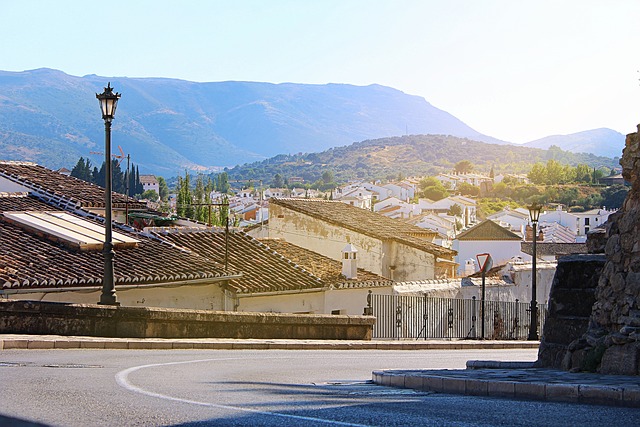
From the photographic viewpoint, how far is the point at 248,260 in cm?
3666

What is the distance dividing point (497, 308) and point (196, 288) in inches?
478

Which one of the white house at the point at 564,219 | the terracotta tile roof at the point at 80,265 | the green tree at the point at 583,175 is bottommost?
the terracotta tile roof at the point at 80,265

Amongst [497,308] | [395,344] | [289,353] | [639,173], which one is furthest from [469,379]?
[497,308]

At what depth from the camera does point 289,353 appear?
20125mm

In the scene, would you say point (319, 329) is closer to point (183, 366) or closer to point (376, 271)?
point (183, 366)

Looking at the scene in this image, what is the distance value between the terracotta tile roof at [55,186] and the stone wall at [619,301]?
26049 millimetres

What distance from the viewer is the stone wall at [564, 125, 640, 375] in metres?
12.4

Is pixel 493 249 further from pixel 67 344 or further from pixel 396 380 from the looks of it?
pixel 396 380

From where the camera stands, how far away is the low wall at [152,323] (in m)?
18.0

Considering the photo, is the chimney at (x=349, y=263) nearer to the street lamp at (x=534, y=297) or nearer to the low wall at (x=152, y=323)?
the street lamp at (x=534, y=297)

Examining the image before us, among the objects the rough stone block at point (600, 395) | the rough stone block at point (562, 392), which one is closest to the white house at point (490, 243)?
the rough stone block at point (562, 392)

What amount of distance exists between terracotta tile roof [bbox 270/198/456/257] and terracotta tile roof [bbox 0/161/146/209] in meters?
10.9

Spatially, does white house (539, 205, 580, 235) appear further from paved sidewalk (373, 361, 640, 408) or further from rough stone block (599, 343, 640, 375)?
rough stone block (599, 343, 640, 375)

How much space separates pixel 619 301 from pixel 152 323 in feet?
32.2
